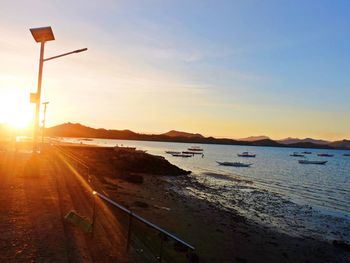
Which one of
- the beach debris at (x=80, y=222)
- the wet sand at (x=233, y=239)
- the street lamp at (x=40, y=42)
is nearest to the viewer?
the beach debris at (x=80, y=222)

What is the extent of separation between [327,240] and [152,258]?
45.1 ft

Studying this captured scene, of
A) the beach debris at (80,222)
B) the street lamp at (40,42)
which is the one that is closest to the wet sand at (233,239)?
the beach debris at (80,222)

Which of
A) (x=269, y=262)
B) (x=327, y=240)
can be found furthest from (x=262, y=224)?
(x=269, y=262)

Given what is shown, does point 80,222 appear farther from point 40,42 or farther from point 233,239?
point 40,42

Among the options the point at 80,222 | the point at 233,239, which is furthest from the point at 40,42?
the point at 233,239

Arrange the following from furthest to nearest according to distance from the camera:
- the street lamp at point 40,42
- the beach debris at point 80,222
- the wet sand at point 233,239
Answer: the street lamp at point 40,42
the wet sand at point 233,239
the beach debris at point 80,222

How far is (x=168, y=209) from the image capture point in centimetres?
2166

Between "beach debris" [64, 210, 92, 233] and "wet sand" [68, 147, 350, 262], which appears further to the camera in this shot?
"wet sand" [68, 147, 350, 262]

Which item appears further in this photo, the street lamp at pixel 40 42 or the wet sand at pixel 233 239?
the street lamp at pixel 40 42

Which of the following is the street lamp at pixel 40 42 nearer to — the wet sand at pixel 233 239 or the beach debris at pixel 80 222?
the wet sand at pixel 233 239

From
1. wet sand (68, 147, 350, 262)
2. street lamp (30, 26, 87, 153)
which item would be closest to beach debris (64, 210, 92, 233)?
wet sand (68, 147, 350, 262)

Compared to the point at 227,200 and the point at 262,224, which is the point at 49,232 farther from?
the point at 227,200

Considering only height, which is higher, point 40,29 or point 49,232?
point 40,29

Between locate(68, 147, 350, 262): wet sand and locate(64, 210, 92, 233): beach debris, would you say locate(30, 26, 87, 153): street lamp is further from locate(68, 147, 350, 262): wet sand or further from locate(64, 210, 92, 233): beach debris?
locate(64, 210, 92, 233): beach debris
